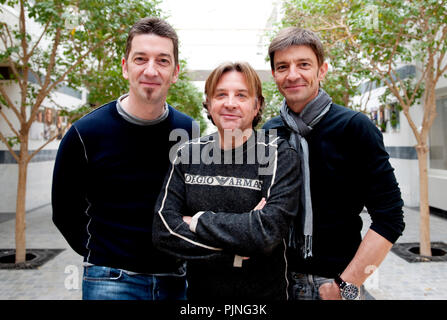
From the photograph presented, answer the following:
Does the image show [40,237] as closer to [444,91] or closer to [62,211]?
[62,211]

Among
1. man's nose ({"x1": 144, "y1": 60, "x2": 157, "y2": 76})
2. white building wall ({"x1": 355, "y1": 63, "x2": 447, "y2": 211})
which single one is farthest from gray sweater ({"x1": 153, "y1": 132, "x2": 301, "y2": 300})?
white building wall ({"x1": 355, "y1": 63, "x2": 447, "y2": 211})

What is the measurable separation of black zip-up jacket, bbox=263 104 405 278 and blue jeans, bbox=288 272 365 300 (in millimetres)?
31

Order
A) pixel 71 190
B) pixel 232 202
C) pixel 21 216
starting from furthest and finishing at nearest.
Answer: pixel 21 216, pixel 71 190, pixel 232 202

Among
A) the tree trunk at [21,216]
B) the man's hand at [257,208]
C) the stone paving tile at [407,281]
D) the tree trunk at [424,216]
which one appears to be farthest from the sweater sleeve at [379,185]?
the tree trunk at [21,216]

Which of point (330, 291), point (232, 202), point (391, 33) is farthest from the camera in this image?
point (391, 33)

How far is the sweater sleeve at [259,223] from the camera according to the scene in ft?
5.34

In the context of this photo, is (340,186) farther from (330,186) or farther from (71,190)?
(71,190)

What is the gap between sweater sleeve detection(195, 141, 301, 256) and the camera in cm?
163

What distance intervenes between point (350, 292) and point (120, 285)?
120cm

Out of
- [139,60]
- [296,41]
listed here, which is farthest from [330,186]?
[139,60]

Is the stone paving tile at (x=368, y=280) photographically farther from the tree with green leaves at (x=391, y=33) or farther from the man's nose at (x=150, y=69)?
the man's nose at (x=150, y=69)

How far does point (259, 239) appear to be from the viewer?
63.7 inches

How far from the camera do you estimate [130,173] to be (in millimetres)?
2072

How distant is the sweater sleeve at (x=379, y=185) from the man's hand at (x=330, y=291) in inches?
13.9
